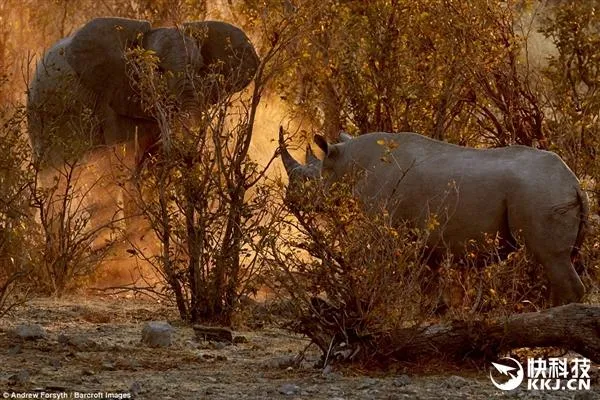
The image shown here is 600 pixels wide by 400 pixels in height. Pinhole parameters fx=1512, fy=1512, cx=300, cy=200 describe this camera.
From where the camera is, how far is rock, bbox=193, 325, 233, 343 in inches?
336

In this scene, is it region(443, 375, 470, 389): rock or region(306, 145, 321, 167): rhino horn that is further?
region(306, 145, 321, 167): rhino horn

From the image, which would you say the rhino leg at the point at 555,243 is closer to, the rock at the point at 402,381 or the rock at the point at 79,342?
the rock at the point at 402,381

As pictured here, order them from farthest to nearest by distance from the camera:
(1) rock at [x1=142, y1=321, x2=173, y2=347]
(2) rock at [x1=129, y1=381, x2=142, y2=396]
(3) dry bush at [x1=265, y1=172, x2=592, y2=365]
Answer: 1. (1) rock at [x1=142, y1=321, x2=173, y2=347]
2. (3) dry bush at [x1=265, y1=172, x2=592, y2=365]
3. (2) rock at [x1=129, y1=381, x2=142, y2=396]

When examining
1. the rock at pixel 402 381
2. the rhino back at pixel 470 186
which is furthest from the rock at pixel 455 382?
the rhino back at pixel 470 186

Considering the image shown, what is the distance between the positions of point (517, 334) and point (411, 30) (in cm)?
534

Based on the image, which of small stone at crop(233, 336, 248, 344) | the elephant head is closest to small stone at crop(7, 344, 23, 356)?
small stone at crop(233, 336, 248, 344)

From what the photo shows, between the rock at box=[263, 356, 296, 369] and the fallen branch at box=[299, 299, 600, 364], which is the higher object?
the fallen branch at box=[299, 299, 600, 364]

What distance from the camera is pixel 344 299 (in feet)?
24.0

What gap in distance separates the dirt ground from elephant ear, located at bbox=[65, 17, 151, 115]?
502 cm

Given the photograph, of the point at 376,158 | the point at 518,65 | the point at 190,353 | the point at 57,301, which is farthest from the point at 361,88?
the point at 190,353

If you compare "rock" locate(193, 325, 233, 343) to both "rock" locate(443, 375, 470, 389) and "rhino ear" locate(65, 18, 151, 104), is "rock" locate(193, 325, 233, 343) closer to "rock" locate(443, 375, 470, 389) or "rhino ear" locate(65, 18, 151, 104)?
"rock" locate(443, 375, 470, 389)

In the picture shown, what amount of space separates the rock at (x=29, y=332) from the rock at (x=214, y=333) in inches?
35.1

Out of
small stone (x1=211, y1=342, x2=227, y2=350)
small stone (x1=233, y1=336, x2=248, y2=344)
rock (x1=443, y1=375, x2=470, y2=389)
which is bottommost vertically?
rock (x1=443, y1=375, x2=470, y2=389)

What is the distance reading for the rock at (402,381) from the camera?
6.88 metres
